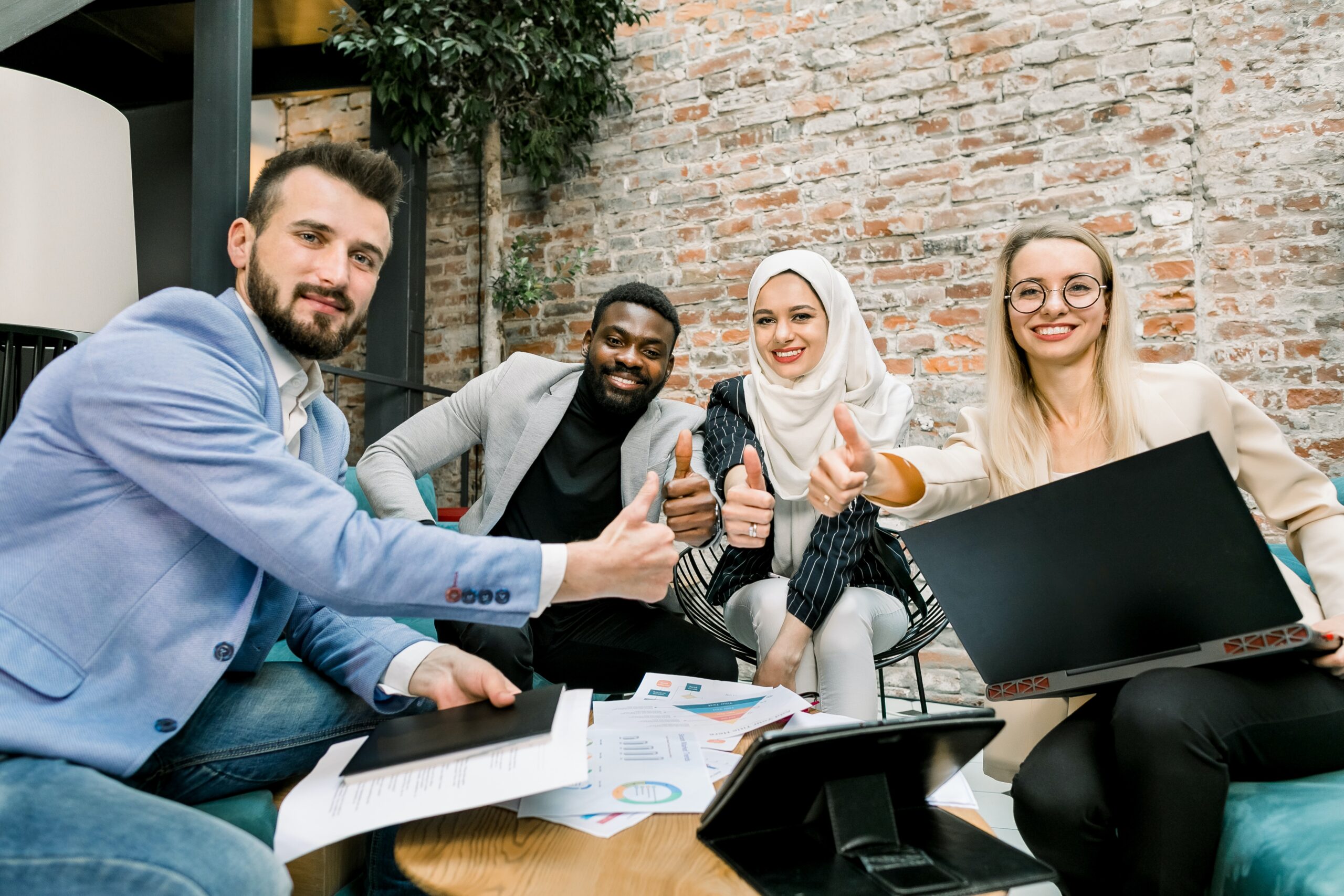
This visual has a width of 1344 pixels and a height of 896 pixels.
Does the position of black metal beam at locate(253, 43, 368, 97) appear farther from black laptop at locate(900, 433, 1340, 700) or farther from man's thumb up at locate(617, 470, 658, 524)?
black laptop at locate(900, 433, 1340, 700)

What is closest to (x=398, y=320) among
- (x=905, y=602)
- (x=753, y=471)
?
(x=753, y=471)

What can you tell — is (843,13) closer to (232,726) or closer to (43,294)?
(43,294)

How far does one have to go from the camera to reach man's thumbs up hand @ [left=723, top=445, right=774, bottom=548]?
1562 millimetres

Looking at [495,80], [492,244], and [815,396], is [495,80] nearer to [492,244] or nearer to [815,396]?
[492,244]

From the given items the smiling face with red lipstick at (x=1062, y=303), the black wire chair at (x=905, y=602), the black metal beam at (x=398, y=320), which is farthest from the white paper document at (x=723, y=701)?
the black metal beam at (x=398, y=320)

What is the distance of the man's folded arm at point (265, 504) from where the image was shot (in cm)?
86

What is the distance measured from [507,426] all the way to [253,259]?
862 millimetres

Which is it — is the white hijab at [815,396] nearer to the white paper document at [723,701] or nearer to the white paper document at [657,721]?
the white paper document at [723,701]

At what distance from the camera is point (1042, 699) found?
1.30 metres

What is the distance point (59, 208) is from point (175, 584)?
5.13 feet

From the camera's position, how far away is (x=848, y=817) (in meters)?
0.76

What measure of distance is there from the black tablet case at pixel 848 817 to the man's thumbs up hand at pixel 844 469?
55cm

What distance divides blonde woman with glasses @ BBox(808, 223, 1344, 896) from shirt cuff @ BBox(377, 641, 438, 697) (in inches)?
27.5

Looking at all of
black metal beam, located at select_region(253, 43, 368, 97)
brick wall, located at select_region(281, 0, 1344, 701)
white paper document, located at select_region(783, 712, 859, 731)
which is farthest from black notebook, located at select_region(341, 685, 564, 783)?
black metal beam, located at select_region(253, 43, 368, 97)
